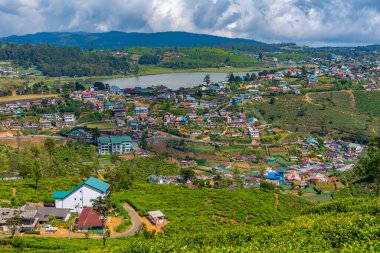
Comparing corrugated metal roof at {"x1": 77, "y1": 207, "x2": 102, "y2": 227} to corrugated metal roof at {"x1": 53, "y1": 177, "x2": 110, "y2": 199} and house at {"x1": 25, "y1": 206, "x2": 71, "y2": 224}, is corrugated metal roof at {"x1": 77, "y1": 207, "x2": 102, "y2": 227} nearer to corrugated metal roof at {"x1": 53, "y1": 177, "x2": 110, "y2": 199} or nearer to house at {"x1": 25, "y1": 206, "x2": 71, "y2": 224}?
house at {"x1": 25, "y1": 206, "x2": 71, "y2": 224}

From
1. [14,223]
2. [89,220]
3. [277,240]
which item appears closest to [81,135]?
[89,220]

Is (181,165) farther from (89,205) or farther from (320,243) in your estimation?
(320,243)

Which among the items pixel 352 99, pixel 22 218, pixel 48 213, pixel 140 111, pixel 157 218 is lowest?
pixel 157 218

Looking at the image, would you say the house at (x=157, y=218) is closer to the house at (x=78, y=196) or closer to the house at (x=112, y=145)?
the house at (x=78, y=196)

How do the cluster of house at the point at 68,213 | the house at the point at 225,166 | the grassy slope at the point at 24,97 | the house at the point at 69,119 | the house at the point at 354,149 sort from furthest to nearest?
1. the grassy slope at the point at 24,97
2. the house at the point at 69,119
3. the house at the point at 354,149
4. the house at the point at 225,166
5. the cluster of house at the point at 68,213

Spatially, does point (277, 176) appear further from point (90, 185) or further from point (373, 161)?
point (90, 185)

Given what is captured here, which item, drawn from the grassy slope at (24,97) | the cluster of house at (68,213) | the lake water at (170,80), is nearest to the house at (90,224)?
the cluster of house at (68,213)
